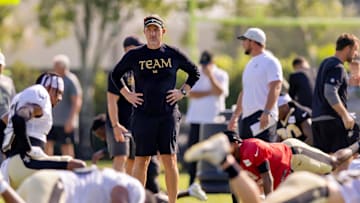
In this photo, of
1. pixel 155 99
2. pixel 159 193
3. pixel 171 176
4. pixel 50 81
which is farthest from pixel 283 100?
pixel 50 81

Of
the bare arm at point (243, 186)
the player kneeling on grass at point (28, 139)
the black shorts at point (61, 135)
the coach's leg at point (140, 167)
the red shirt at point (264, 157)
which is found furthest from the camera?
the black shorts at point (61, 135)

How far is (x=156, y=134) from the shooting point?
12062mm

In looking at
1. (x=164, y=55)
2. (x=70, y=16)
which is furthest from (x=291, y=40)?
(x=164, y=55)

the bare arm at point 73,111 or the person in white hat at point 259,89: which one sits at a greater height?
the person in white hat at point 259,89

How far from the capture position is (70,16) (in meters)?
29.3

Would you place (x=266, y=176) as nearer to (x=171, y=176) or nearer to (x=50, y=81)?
(x=171, y=176)

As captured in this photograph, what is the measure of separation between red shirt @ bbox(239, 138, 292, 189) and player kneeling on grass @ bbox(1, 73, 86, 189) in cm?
152

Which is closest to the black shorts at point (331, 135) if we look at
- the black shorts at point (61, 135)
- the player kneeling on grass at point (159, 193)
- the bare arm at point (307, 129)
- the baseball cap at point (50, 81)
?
the bare arm at point (307, 129)

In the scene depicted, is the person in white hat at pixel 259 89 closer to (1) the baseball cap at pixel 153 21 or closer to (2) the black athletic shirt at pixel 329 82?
(2) the black athletic shirt at pixel 329 82

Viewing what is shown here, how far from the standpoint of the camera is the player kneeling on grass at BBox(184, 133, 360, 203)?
8.71m

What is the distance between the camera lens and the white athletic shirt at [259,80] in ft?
43.9

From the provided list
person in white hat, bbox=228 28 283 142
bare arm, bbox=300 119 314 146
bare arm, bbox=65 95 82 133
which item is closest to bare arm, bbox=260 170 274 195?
person in white hat, bbox=228 28 283 142

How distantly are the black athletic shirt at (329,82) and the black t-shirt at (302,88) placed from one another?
2650mm

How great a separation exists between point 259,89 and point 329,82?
73 cm
